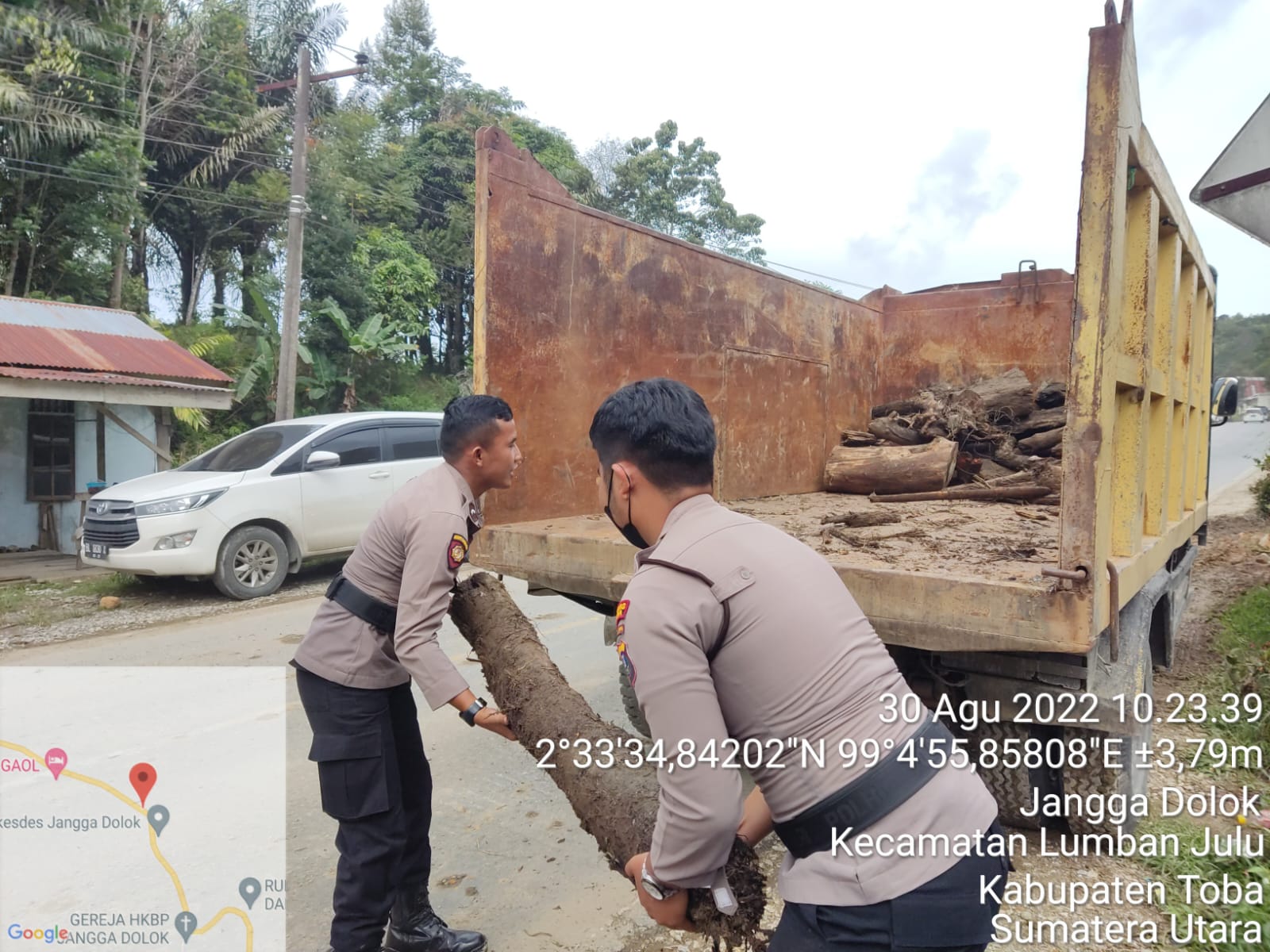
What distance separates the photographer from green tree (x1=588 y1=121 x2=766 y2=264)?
86.2ft

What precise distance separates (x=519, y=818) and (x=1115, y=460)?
254 cm

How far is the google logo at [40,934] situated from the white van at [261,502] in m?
4.52

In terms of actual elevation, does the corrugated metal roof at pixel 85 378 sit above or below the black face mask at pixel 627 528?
above

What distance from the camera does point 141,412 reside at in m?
11.5

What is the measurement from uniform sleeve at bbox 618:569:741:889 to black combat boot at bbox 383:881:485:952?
4.92 feet

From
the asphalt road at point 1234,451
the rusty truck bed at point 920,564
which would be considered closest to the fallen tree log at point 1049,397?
the rusty truck bed at point 920,564

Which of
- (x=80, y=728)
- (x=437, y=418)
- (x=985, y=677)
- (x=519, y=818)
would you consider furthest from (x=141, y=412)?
(x=985, y=677)

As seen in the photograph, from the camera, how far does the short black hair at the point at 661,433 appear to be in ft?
4.52

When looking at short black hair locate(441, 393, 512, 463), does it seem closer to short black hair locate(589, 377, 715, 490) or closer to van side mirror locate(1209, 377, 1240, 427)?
short black hair locate(589, 377, 715, 490)

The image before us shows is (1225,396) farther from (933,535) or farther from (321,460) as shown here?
(321,460)

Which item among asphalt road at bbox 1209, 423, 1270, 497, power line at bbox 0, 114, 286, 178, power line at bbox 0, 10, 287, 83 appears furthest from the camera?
asphalt road at bbox 1209, 423, 1270, 497

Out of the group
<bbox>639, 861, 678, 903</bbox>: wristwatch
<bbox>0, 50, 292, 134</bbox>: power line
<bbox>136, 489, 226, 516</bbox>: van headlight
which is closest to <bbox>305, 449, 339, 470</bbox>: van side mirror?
<bbox>136, 489, 226, 516</bbox>: van headlight

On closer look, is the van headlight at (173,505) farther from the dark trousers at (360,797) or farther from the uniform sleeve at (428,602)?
the uniform sleeve at (428,602)

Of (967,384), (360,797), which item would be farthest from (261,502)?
(967,384)
